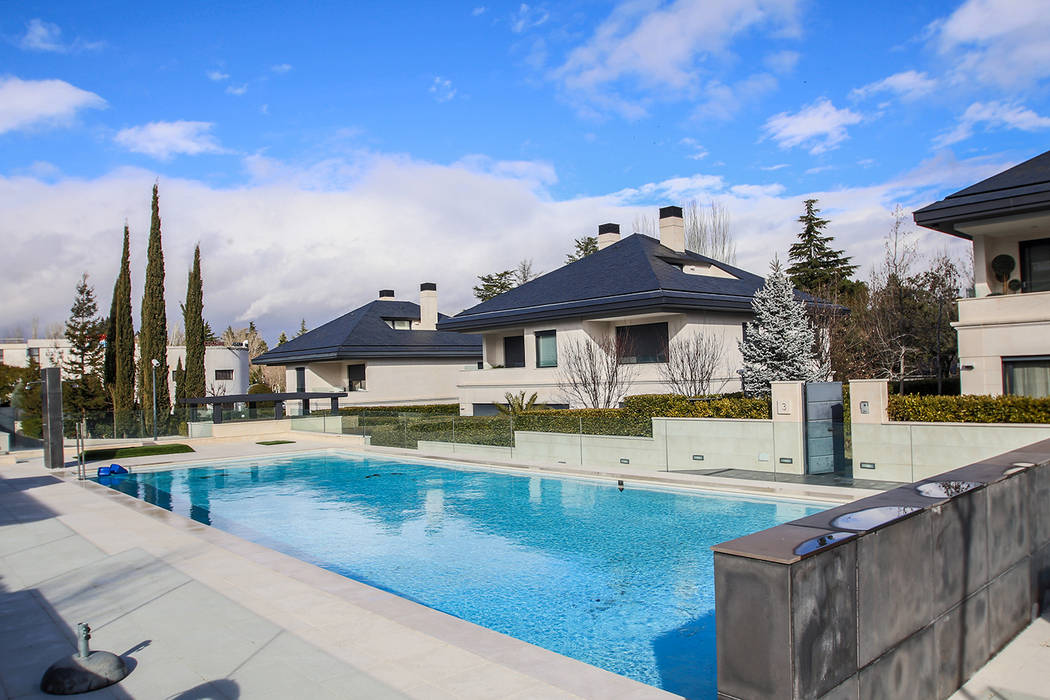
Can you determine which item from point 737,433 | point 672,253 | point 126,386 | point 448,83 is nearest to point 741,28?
point 448,83

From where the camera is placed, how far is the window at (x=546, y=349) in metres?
27.3

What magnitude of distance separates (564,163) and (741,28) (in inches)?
320

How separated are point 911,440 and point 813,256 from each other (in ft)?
115

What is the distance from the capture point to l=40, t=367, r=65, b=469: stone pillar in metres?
21.0

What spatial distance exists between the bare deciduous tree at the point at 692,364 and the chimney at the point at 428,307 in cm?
2237

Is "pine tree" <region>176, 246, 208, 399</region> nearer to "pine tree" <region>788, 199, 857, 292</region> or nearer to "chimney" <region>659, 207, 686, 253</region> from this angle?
"chimney" <region>659, 207, 686, 253</region>

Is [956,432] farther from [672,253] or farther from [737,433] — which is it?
[672,253]

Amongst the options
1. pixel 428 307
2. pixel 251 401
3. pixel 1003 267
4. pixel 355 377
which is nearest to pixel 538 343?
pixel 251 401

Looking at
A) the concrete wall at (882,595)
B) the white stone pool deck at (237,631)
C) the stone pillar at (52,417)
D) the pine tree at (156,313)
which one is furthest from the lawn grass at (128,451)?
the concrete wall at (882,595)

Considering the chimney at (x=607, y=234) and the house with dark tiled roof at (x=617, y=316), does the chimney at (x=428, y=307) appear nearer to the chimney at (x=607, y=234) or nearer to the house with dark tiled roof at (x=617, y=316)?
the house with dark tiled roof at (x=617, y=316)

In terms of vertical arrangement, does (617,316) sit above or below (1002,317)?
above

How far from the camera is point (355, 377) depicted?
40.9 m

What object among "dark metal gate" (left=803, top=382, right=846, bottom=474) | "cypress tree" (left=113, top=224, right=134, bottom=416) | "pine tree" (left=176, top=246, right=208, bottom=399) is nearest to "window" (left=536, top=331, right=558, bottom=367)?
"dark metal gate" (left=803, top=382, right=846, bottom=474)

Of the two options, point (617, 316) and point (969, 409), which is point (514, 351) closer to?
point (617, 316)
